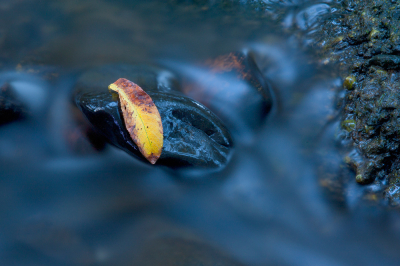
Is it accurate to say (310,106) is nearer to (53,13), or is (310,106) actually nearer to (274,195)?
(274,195)

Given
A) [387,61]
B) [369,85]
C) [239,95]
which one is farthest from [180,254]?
[387,61]

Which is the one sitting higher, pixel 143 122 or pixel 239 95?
pixel 239 95

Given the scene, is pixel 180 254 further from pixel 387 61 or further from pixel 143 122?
pixel 387 61

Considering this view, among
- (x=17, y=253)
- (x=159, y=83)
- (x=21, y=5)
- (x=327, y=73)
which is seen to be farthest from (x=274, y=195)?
(x=21, y=5)

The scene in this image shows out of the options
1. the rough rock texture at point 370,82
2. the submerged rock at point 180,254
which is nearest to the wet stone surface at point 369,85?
the rough rock texture at point 370,82

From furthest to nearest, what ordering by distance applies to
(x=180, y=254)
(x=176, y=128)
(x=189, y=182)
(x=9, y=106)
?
(x=9, y=106) < (x=189, y=182) < (x=176, y=128) < (x=180, y=254)

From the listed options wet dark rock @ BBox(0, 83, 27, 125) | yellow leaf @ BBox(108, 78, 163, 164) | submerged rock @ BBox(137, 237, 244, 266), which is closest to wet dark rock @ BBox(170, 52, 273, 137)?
yellow leaf @ BBox(108, 78, 163, 164)
